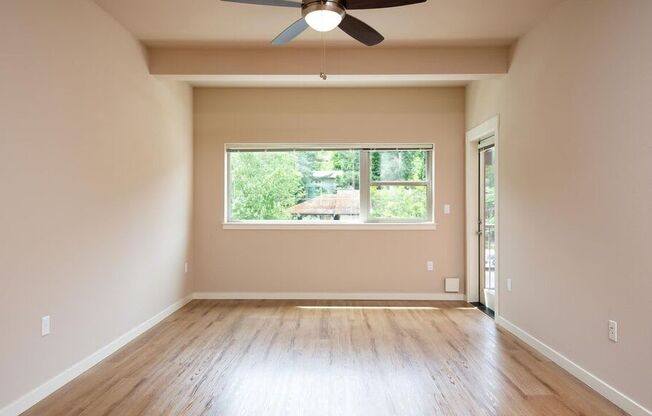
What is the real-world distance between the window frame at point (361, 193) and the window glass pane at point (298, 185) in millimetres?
68

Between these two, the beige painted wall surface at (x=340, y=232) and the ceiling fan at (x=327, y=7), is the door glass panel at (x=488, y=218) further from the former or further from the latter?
the ceiling fan at (x=327, y=7)

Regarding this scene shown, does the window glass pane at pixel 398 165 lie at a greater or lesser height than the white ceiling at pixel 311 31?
lesser

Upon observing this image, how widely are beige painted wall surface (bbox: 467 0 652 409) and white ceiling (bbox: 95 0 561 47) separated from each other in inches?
12.4

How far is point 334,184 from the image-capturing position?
524cm

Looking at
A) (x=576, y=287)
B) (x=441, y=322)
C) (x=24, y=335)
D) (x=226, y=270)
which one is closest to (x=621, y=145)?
(x=576, y=287)

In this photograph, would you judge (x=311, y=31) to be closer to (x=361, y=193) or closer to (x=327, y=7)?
(x=327, y=7)

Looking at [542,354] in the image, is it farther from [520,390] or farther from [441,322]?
[441,322]

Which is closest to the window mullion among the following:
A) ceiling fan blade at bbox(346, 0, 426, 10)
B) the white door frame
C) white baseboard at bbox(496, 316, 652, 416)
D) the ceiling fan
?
the white door frame

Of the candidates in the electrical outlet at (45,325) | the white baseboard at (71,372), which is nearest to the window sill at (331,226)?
the white baseboard at (71,372)

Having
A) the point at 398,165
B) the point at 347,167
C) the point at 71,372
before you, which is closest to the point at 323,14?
the point at 71,372

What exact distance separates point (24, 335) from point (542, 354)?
3618mm

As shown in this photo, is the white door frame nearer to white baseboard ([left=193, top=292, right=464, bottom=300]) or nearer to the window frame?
white baseboard ([left=193, top=292, right=464, bottom=300])

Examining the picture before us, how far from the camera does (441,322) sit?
4090mm

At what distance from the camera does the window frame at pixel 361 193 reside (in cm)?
509
